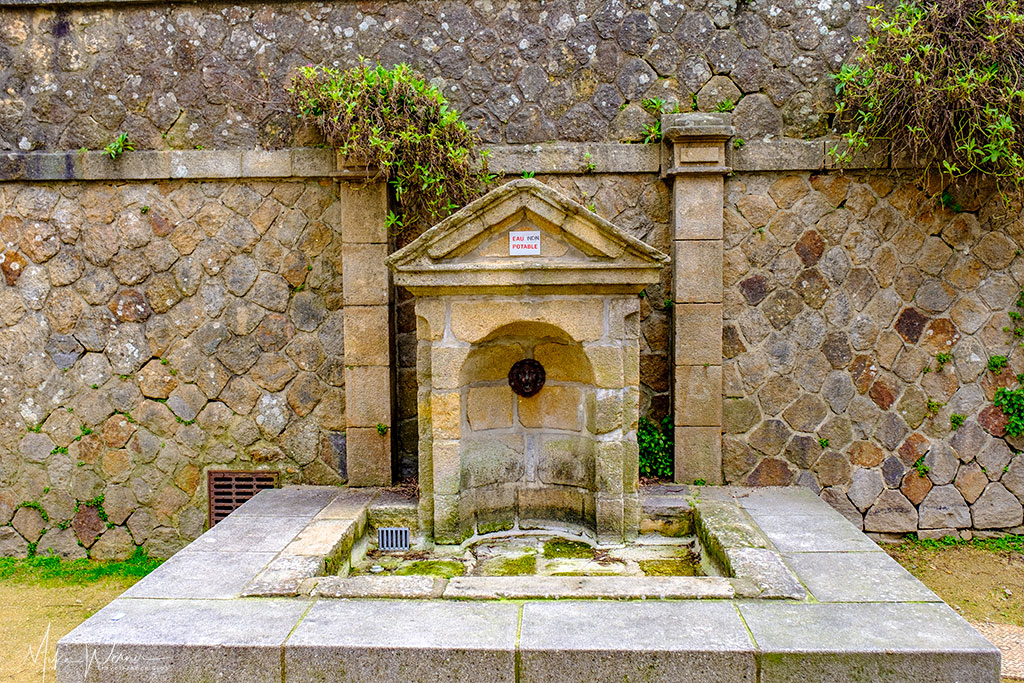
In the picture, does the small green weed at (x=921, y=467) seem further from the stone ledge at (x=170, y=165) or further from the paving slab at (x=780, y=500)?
the stone ledge at (x=170, y=165)

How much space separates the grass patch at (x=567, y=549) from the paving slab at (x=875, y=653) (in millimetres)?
1349

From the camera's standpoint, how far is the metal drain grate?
14.4 ft

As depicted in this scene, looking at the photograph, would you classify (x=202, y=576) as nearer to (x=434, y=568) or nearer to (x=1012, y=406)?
(x=434, y=568)

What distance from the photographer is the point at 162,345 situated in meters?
5.06

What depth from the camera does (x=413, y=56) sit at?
4.90 m

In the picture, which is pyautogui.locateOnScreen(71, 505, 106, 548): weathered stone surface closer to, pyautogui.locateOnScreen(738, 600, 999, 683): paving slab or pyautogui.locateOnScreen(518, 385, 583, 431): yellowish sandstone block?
pyautogui.locateOnScreen(518, 385, 583, 431): yellowish sandstone block

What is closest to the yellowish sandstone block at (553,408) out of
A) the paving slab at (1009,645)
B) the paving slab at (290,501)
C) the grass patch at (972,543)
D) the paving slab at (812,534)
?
the paving slab at (812,534)

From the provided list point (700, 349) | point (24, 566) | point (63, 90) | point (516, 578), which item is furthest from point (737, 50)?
point (24, 566)

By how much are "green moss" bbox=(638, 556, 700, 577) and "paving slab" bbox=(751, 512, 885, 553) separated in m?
0.46

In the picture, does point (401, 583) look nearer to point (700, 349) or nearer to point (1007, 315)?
point (700, 349)

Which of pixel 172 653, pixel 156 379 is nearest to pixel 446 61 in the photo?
pixel 156 379

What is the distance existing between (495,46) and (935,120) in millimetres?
2941

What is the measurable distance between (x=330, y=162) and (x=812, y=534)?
3.92 m

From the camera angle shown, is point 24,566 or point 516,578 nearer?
point 516,578
